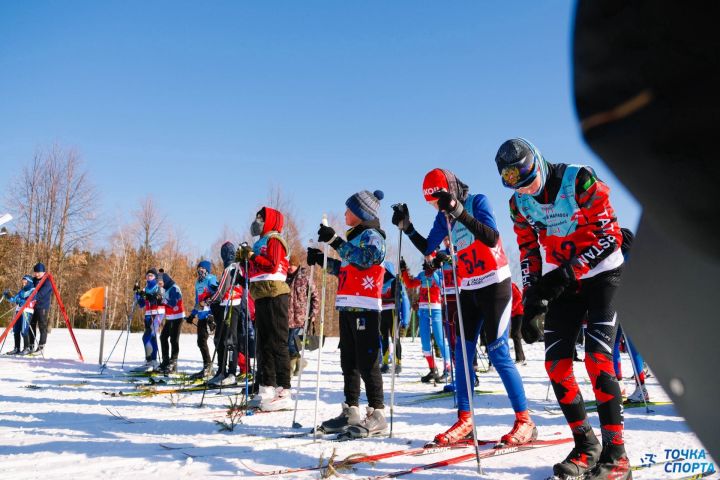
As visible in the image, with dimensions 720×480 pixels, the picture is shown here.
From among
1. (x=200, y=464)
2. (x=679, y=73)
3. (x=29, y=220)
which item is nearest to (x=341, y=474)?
(x=200, y=464)

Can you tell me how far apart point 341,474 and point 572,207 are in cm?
228

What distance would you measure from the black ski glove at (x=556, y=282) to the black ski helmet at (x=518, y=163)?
2.08 ft

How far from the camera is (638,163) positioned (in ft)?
1.61

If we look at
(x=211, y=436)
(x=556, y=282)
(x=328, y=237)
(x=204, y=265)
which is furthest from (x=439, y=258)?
(x=204, y=265)

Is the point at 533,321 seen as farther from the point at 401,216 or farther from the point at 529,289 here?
the point at 401,216

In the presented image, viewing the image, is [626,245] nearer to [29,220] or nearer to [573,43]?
[573,43]

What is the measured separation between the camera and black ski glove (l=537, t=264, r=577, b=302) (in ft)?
9.51

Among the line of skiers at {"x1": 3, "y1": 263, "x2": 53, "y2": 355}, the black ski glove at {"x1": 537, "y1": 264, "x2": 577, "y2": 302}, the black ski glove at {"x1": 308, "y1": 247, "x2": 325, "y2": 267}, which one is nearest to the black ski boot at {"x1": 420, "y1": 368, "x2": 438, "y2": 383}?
the black ski glove at {"x1": 308, "y1": 247, "x2": 325, "y2": 267}

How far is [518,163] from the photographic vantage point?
10.3 feet

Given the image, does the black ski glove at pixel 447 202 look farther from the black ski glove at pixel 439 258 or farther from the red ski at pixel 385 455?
the black ski glove at pixel 439 258

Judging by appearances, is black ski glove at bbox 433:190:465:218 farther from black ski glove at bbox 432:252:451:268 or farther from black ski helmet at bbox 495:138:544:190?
black ski glove at bbox 432:252:451:268

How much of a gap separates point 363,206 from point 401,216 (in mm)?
692

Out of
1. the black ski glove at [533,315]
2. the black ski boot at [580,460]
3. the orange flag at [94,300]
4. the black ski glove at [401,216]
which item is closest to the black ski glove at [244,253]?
the black ski glove at [401,216]

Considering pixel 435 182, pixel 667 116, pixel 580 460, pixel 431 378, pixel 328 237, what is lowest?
pixel 431 378
